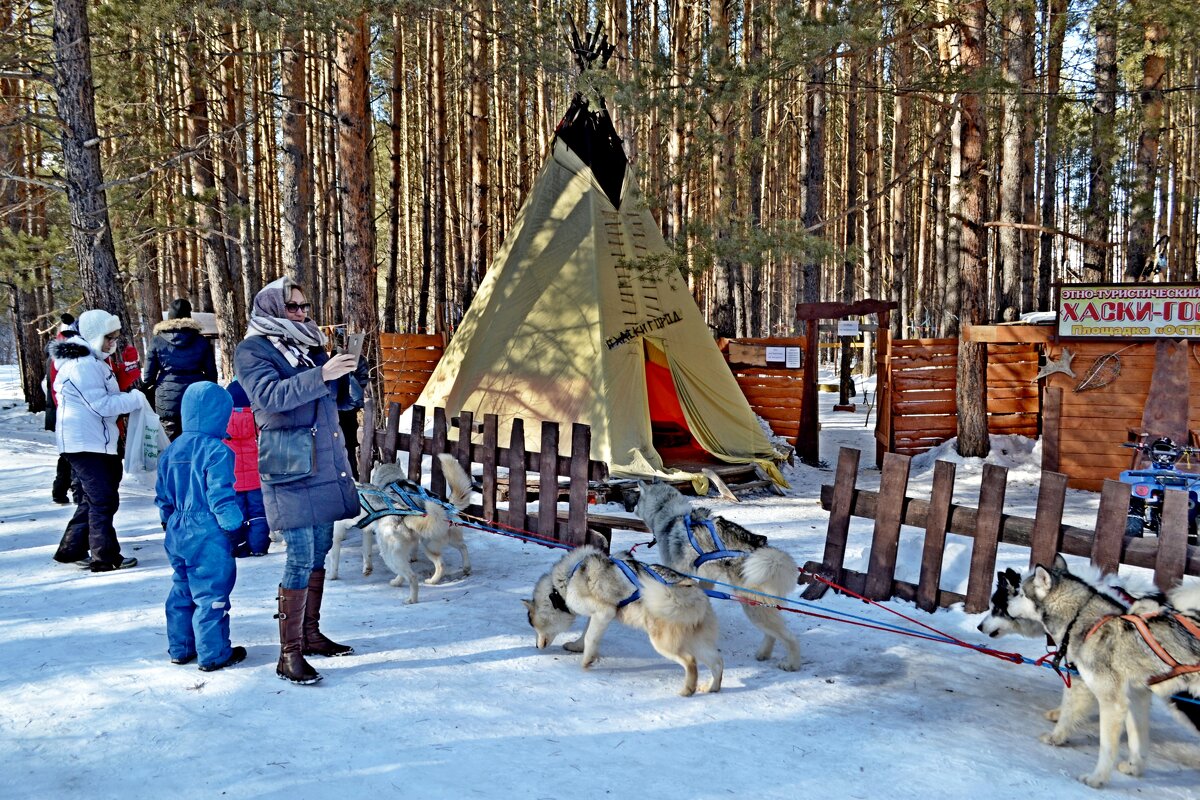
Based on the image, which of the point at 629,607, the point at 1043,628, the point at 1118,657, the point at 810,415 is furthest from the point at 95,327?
the point at 810,415

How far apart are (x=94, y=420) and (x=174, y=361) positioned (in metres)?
1.83

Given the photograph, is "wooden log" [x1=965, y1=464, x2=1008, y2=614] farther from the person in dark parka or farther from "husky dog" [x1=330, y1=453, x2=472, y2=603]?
the person in dark parka

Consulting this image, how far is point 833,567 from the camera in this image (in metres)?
4.77

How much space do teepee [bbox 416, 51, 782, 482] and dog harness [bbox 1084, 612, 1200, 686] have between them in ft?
19.4

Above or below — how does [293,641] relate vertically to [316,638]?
above

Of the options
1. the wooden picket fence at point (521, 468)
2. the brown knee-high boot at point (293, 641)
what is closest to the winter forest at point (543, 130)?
the wooden picket fence at point (521, 468)

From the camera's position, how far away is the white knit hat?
17.6ft

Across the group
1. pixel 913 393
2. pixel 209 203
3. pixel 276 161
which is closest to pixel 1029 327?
pixel 913 393

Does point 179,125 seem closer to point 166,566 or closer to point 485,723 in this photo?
point 166,566

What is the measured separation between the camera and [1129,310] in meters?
9.08

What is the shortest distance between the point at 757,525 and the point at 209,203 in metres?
9.15

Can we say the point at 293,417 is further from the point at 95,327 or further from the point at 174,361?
the point at 174,361

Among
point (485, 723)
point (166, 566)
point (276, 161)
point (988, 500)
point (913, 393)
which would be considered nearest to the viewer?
point (485, 723)

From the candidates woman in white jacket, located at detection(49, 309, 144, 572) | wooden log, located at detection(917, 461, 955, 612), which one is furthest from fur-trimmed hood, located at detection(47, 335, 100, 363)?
wooden log, located at detection(917, 461, 955, 612)
